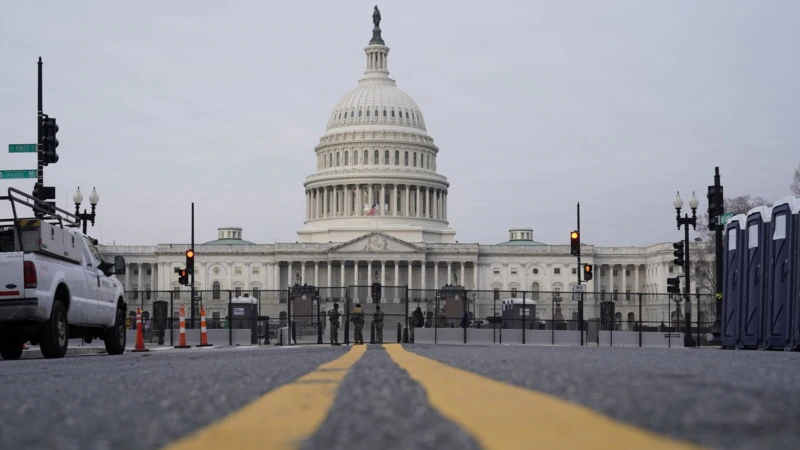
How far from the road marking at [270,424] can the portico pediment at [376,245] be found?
452 feet

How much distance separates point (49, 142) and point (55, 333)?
12715 millimetres

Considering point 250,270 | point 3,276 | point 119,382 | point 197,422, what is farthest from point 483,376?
point 250,270

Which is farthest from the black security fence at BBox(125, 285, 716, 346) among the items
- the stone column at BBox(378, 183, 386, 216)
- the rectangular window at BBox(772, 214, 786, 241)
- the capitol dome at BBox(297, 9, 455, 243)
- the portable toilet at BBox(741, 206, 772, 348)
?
the stone column at BBox(378, 183, 386, 216)

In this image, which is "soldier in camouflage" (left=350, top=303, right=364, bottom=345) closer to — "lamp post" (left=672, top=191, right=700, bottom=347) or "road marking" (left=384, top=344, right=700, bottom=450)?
"lamp post" (left=672, top=191, right=700, bottom=347)

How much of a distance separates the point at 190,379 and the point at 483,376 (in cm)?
229

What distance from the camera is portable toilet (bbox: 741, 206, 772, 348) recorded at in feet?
Answer: 86.2

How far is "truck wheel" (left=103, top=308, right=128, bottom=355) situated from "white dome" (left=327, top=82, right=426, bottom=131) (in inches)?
5552

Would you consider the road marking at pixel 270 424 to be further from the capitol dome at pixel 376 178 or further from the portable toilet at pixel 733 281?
the capitol dome at pixel 376 178

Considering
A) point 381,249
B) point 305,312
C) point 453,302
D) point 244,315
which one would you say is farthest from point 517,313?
point 381,249

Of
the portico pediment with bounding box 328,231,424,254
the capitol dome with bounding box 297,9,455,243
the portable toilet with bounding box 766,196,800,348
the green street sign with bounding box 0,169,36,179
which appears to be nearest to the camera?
the portable toilet with bounding box 766,196,800,348

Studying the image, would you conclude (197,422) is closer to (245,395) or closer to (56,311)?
(245,395)

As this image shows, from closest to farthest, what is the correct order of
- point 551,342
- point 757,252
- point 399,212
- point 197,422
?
point 197,422 → point 757,252 → point 551,342 → point 399,212

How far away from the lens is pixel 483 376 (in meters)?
7.77

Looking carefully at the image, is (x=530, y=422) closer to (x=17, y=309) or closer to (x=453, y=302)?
(x=17, y=309)
